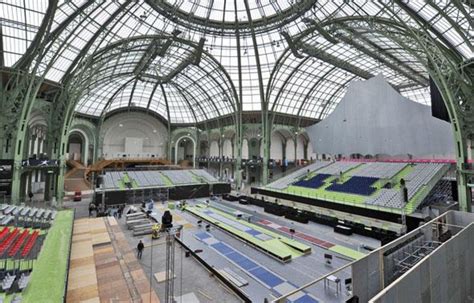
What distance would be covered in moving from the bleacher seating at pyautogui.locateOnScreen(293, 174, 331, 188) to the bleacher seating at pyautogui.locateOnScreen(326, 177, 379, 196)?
2063 millimetres

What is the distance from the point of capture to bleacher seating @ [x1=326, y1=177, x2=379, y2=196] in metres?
26.3

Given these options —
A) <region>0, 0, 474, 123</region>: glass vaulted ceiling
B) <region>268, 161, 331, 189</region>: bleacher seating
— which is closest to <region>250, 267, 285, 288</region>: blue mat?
<region>0, 0, 474, 123</region>: glass vaulted ceiling

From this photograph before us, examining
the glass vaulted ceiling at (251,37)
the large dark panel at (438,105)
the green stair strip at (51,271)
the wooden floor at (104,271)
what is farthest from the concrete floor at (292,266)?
the glass vaulted ceiling at (251,37)

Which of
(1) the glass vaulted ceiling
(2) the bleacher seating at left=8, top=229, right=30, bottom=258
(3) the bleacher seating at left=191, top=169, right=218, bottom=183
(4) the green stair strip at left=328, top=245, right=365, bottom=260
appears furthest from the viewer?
(3) the bleacher seating at left=191, top=169, right=218, bottom=183

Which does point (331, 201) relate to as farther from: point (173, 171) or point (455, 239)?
point (173, 171)

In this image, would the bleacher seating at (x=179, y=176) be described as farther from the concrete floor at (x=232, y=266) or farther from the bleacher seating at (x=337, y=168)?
the bleacher seating at (x=337, y=168)

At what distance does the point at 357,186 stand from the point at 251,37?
83.9 feet

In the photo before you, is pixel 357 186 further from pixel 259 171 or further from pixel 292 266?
pixel 259 171

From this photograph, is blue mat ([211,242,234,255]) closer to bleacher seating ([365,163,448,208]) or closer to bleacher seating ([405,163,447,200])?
bleacher seating ([365,163,448,208])

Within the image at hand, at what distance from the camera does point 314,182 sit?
32.8 metres

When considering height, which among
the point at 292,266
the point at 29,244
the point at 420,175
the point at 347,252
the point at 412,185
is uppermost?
the point at 420,175

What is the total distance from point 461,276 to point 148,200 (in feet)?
104

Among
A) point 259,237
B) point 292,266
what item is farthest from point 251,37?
point 292,266

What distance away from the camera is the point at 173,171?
42719 mm
